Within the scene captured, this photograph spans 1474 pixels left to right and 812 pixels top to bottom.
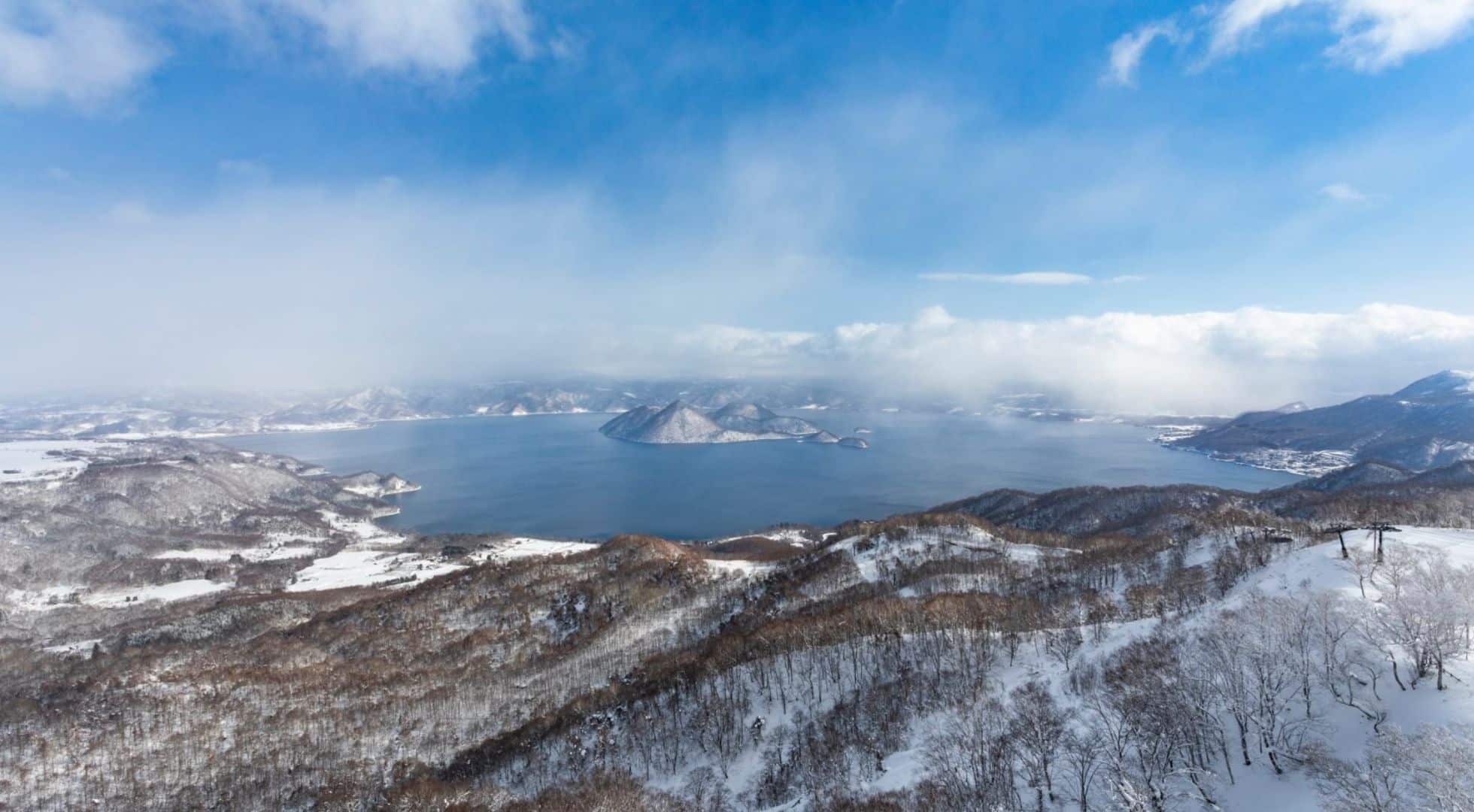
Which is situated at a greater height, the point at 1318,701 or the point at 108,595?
the point at 1318,701

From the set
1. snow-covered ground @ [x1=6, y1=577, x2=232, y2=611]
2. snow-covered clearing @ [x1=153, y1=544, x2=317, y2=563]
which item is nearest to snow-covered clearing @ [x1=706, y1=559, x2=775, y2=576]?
snow-covered ground @ [x1=6, y1=577, x2=232, y2=611]

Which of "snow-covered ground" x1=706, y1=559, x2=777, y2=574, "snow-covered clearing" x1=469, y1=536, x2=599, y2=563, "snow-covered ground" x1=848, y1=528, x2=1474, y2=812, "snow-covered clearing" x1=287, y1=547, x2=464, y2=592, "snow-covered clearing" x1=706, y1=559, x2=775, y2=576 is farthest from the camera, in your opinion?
"snow-covered clearing" x1=469, y1=536, x2=599, y2=563

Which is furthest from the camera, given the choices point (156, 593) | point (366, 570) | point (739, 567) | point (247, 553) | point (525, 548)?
point (247, 553)

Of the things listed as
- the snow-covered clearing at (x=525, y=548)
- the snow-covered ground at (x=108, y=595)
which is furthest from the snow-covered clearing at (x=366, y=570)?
the snow-covered ground at (x=108, y=595)

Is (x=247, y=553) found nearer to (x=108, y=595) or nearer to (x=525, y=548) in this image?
(x=108, y=595)

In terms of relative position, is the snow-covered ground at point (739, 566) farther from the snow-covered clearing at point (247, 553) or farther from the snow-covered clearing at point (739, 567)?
the snow-covered clearing at point (247, 553)

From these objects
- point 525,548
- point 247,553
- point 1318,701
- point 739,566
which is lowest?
point 247,553

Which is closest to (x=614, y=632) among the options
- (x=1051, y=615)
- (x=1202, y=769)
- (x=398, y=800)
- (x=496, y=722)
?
(x=496, y=722)

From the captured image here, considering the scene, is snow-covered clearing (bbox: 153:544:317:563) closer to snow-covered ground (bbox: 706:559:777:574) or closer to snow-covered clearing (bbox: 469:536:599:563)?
snow-covered clearing (bbox: 469:536:599:563)

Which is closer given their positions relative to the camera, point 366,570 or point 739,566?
point 739,566

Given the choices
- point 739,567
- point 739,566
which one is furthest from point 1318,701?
point 739,566

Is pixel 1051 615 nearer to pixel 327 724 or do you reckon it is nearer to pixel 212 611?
pixel 327 724
